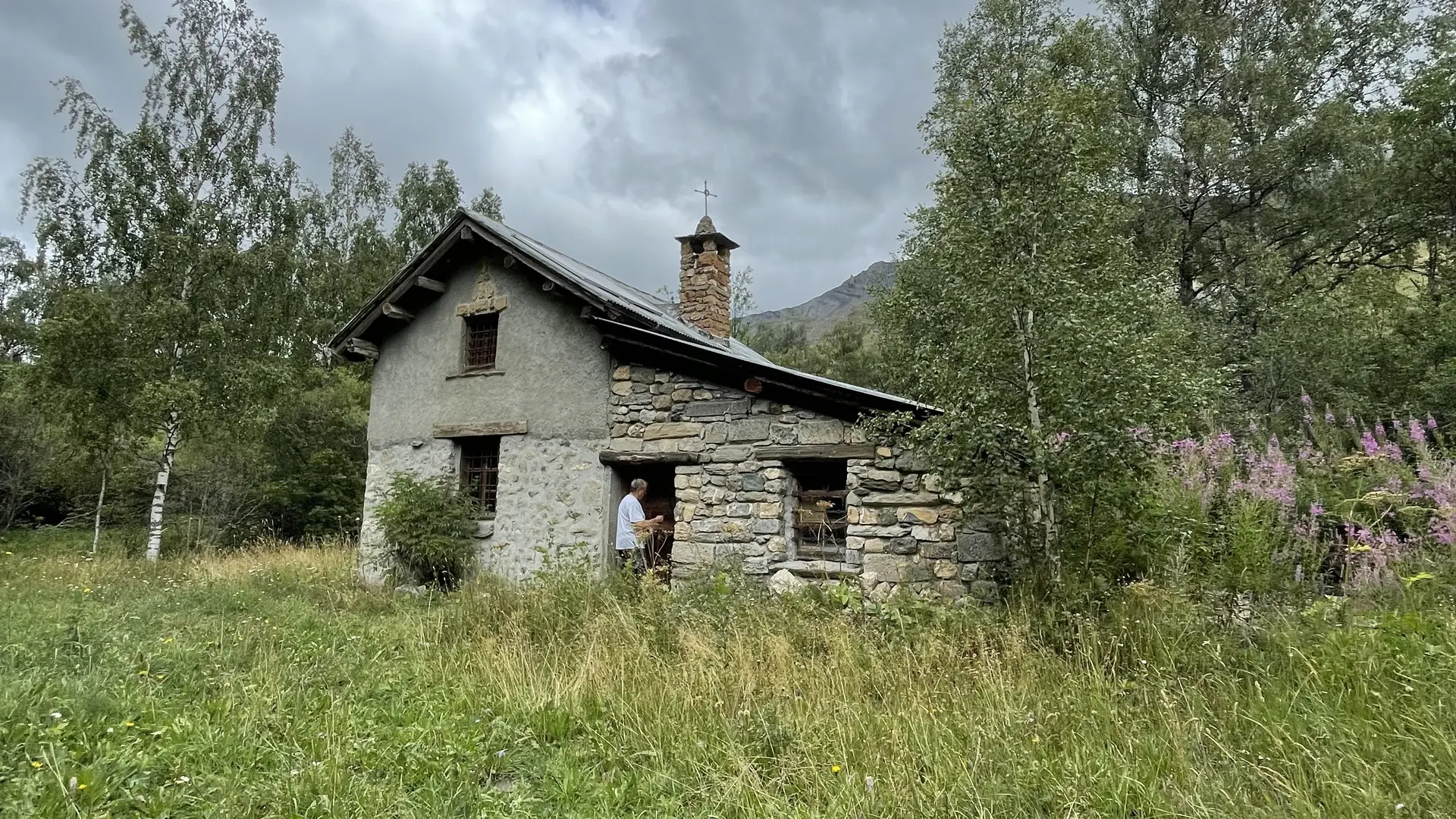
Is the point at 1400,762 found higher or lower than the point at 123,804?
higher

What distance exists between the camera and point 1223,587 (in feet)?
16.9

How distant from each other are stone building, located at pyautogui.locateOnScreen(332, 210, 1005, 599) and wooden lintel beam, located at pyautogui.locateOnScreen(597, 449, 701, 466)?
18mm

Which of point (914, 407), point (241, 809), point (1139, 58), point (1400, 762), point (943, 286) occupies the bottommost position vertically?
point (241, 809)

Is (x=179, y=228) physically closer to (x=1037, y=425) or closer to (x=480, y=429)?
(x=480, y=429)

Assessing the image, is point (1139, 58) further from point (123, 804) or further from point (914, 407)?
point (123, 804)

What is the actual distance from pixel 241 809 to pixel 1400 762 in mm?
4655

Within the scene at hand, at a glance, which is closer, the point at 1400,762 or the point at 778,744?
the point at 1400,762

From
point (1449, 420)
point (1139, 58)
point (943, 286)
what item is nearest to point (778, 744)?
point (943, 286)

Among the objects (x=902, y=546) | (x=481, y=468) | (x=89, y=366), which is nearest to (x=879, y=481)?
(x=902, y=546)

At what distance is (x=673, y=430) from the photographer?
28.5 ft

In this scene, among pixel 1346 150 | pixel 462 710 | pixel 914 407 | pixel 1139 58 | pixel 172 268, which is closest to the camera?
pixel 462 710

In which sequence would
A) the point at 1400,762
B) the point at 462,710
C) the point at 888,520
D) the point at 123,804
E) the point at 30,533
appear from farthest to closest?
the point at 30,533, the point at 888,520, the point at 462,710, the point at 123,804, the point at 1400,762

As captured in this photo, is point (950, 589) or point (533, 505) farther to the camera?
point (533, 505)

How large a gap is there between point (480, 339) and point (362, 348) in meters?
2.00
